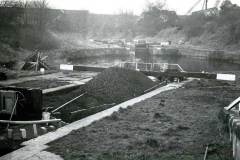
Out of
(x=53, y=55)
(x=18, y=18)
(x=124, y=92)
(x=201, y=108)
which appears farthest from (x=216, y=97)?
(x=18, y=18)

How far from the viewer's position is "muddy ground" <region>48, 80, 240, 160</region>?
25.8ft

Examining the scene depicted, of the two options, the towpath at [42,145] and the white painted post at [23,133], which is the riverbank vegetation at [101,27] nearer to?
the towpath at [42,145]

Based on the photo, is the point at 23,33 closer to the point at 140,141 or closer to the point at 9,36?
the point at 9,36

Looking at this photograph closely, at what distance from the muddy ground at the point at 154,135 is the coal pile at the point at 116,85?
238 centimetres

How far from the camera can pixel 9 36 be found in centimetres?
3953

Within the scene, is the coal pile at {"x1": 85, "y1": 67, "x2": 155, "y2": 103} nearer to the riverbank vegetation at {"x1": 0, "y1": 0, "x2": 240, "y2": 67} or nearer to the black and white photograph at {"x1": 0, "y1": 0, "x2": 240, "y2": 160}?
the black and white photograph at {"x1": 0, "y1": 0, "x2": 240, "y2": 160}

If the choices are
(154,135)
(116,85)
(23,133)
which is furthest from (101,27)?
(154,135)

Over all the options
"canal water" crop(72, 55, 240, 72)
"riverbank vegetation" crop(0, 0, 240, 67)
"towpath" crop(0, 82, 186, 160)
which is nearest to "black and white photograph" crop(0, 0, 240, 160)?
"towpath" crop(0, 82, 186, 160)

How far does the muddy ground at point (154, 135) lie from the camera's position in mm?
7875

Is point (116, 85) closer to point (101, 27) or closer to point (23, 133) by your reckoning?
point (23, 133)

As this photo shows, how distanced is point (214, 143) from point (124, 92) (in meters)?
9.03

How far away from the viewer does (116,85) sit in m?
17.4

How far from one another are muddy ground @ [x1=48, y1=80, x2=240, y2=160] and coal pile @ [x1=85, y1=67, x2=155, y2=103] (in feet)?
7.80

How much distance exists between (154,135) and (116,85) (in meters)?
8.12
